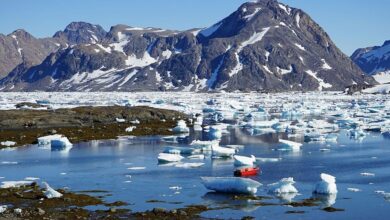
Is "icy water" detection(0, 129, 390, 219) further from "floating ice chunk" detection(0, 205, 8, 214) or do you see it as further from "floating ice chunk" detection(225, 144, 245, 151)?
"floating ice chunk" detection(0, 205, 8, 214)

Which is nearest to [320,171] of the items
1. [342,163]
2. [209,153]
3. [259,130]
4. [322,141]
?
[342,163]

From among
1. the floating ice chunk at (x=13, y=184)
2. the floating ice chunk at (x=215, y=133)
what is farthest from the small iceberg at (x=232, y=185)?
the floating ice chunk at (x=215, y=133)

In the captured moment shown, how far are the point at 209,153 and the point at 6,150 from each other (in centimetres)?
1347

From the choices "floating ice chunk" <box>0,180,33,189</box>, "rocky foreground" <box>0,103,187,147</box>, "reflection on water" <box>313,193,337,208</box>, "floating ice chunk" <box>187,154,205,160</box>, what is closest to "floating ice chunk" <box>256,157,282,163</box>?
"floating ice chunk" <box>187,154,205,160</box>

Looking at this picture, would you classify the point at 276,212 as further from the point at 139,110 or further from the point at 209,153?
the point at 139,110

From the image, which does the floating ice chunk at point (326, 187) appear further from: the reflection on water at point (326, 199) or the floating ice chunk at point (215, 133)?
the floating ice chunk at point (215, 133)

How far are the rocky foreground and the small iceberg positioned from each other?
23.1m

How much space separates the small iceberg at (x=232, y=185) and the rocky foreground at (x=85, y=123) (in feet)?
75.7

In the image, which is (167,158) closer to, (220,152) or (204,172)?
(220,152)

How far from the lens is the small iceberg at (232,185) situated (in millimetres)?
24016

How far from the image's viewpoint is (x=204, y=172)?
30047mm

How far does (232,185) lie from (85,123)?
126 ft

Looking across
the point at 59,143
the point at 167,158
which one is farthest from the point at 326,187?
the point at 59,143

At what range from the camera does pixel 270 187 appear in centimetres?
2497
